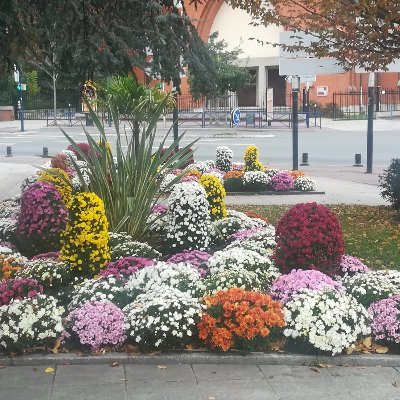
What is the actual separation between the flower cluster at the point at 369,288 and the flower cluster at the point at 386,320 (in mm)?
195

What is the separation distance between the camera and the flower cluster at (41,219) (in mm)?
8617

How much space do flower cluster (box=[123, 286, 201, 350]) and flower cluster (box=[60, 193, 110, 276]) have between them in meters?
1.41

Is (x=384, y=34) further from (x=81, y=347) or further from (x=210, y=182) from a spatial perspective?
(x=81, y=347)

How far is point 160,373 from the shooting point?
5.77 m

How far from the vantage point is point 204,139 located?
37.9m

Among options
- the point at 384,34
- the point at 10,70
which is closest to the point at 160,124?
the point at 384,34

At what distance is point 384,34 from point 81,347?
25.8 ft

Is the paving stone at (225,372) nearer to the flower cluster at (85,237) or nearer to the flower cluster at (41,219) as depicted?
the flower cluster at (85,237)

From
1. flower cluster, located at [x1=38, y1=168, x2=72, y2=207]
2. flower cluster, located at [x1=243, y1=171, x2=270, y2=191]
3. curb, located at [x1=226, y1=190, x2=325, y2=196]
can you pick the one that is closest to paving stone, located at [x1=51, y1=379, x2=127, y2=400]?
flower cluster, located at [x1=38, y1=168, x2=72, y2=207]

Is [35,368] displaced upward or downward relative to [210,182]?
downward

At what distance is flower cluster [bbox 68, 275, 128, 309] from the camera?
665 centimetres

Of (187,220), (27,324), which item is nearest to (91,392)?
(27,324)

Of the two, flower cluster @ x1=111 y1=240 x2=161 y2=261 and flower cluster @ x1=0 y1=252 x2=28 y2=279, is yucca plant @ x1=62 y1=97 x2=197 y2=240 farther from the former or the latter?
flower cluster @ x1=0 y1=252 x2=28 y2=279

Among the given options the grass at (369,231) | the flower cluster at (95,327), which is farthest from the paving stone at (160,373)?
the grass at (369,231)
